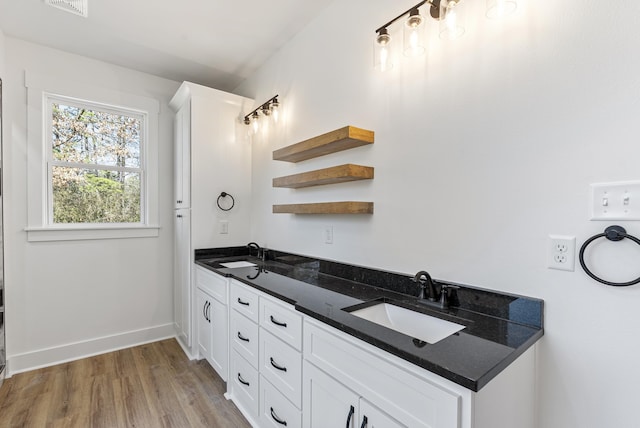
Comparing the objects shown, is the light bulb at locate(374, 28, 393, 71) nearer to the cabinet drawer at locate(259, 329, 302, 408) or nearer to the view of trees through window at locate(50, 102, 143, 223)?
the cabinet drawer at locate(259, 329, 302, 408)

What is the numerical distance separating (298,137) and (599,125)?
1.74 meters

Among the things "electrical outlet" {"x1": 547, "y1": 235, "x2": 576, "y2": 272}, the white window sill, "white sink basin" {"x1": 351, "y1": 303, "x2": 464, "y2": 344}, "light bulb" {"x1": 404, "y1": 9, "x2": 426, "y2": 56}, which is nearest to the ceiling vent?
the white window sill

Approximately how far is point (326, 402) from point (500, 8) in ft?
5.59

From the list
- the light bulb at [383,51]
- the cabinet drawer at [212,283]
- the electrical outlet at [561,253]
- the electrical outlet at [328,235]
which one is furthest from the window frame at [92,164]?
the electrical outlet at [561,253]

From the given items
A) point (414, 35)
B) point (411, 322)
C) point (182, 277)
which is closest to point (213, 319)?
point (182, 277)

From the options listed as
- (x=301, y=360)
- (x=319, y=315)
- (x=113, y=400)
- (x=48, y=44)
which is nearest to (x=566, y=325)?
(x=319, y=315)

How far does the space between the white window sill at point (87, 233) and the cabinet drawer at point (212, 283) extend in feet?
2.58

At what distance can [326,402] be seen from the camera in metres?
1.25

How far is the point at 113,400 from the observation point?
209cm

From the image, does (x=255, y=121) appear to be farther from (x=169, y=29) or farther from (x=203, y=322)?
(x=203, y=322)

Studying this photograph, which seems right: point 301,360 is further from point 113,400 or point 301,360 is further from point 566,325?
point 113,400

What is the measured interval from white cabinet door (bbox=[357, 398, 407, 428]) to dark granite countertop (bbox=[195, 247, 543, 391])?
0.22 metres

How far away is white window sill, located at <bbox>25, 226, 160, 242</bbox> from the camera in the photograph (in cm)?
253

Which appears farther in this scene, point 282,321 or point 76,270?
point 76,270
